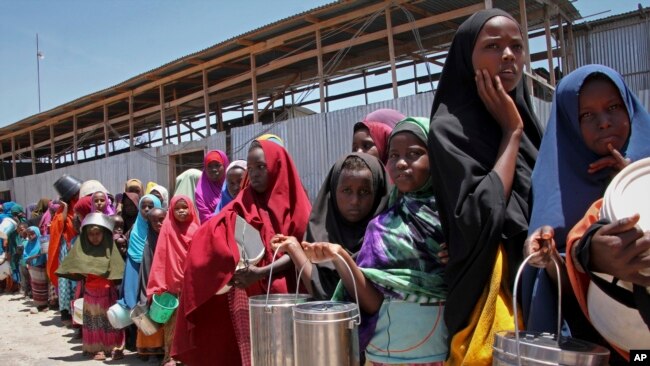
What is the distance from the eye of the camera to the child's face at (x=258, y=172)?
109 inches

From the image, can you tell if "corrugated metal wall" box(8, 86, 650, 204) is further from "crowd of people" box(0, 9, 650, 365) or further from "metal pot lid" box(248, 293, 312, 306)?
"metal pot lid" box(248, 293, 312, 306)

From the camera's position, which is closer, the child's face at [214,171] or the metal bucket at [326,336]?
the metal bucket at [326,336]

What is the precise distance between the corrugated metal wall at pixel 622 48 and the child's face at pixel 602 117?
672cm

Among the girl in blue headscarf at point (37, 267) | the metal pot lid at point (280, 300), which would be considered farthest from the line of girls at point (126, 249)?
the metal pot lid at point (280, 300)

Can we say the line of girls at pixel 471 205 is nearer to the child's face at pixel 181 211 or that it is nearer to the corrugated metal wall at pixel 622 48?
the child's face at pixel 181 211

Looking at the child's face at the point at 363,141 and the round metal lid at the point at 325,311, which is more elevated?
the child's face at the point at 363,141

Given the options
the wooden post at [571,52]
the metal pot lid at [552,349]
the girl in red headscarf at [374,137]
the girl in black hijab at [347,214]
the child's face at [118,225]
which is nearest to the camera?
the metal pot lid at [552,349]

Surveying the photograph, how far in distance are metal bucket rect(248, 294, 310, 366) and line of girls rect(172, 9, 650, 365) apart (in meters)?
0.11

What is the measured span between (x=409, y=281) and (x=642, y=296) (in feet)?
2.34

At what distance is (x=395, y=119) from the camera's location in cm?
300

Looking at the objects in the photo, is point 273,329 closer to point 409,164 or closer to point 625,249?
point 409,164

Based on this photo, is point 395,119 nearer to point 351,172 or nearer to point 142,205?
point 351,172

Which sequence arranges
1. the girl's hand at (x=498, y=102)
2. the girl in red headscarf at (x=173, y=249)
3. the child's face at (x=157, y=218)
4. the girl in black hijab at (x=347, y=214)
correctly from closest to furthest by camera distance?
the girl's hand at (x=498, y=102)
the girl in black hijab at (x=347, y=214)
the girl in red headscarf at (x=173, y=249)
the child's face at (x=157, y=218)

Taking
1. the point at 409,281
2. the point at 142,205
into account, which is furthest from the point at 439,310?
the point at 142,205
